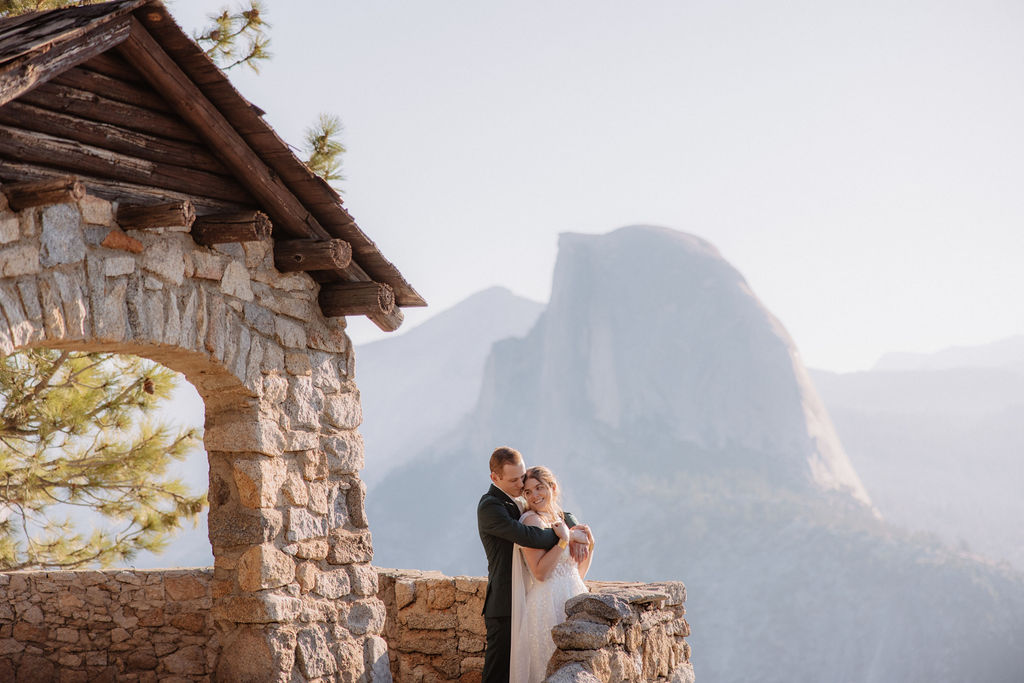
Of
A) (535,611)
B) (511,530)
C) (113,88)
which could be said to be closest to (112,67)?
(113,88)

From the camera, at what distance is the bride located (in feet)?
15.3

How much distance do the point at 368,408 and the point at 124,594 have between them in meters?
88.2

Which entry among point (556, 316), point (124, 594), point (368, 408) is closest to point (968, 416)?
point (556, 316)

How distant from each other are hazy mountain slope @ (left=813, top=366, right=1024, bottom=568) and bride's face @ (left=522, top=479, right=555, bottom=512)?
59.8 metres

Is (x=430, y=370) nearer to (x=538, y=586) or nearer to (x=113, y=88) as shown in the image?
(x=538, y=586)

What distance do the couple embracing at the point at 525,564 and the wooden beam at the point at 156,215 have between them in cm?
190

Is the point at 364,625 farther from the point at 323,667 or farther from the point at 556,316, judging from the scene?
the point at 556,316

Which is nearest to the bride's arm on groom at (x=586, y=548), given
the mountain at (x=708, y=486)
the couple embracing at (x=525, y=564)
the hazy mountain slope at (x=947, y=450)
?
the couple embracing at (x=525, y=564)

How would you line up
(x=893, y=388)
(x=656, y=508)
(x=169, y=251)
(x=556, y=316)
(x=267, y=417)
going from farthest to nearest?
(x=893, y=388) → (x=556, y=316) → (x=656, y=508) → (x=267, y=417) → (x=169, y=251)

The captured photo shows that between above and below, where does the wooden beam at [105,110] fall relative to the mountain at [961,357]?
below

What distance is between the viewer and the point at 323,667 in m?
4.95

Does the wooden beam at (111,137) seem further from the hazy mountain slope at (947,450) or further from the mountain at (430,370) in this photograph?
the mountain at (430,370)

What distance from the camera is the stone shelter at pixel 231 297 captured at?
3973 millimetres

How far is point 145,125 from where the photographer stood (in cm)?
461
